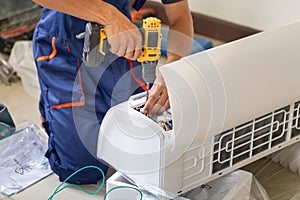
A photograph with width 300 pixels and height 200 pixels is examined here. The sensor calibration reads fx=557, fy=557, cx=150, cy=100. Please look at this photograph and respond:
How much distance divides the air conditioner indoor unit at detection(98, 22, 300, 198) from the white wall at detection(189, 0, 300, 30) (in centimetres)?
88

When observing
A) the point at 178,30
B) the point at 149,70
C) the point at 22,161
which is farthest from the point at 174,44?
the point at 22,161

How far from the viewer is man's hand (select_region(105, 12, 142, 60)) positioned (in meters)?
1.33

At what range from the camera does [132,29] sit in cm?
135

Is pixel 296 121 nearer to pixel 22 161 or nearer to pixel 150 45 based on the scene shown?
pixel 150 45

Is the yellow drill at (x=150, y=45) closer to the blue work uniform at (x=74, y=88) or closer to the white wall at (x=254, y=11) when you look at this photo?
the blue work uniform at (x=74, y=88)

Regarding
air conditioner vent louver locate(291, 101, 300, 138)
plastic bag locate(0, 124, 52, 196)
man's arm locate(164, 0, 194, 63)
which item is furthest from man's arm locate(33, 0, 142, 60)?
plastic bag locate(0, 124, 52, 196)

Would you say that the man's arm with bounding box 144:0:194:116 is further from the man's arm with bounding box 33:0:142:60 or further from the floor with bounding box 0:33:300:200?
the floor with bounding box 0:33:300:200

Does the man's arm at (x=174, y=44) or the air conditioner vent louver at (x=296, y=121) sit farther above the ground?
the man's arm at (x=174, y=44)

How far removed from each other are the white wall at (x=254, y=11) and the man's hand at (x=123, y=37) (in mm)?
1136

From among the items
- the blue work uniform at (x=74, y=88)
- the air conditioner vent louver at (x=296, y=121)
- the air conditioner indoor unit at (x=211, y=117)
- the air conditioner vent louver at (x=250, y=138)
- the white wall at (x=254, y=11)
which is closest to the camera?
the air conditioner indoor unit at (x=211, y=117)

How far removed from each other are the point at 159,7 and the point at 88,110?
3.88ft

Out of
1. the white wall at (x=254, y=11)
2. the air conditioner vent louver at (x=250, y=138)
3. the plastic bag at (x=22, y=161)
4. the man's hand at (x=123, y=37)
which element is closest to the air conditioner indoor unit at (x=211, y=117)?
the air conditioner vent louver at (x=250, y=138)

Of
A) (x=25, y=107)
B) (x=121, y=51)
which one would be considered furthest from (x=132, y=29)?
(x=25, y=107)

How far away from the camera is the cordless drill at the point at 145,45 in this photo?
130 cm
